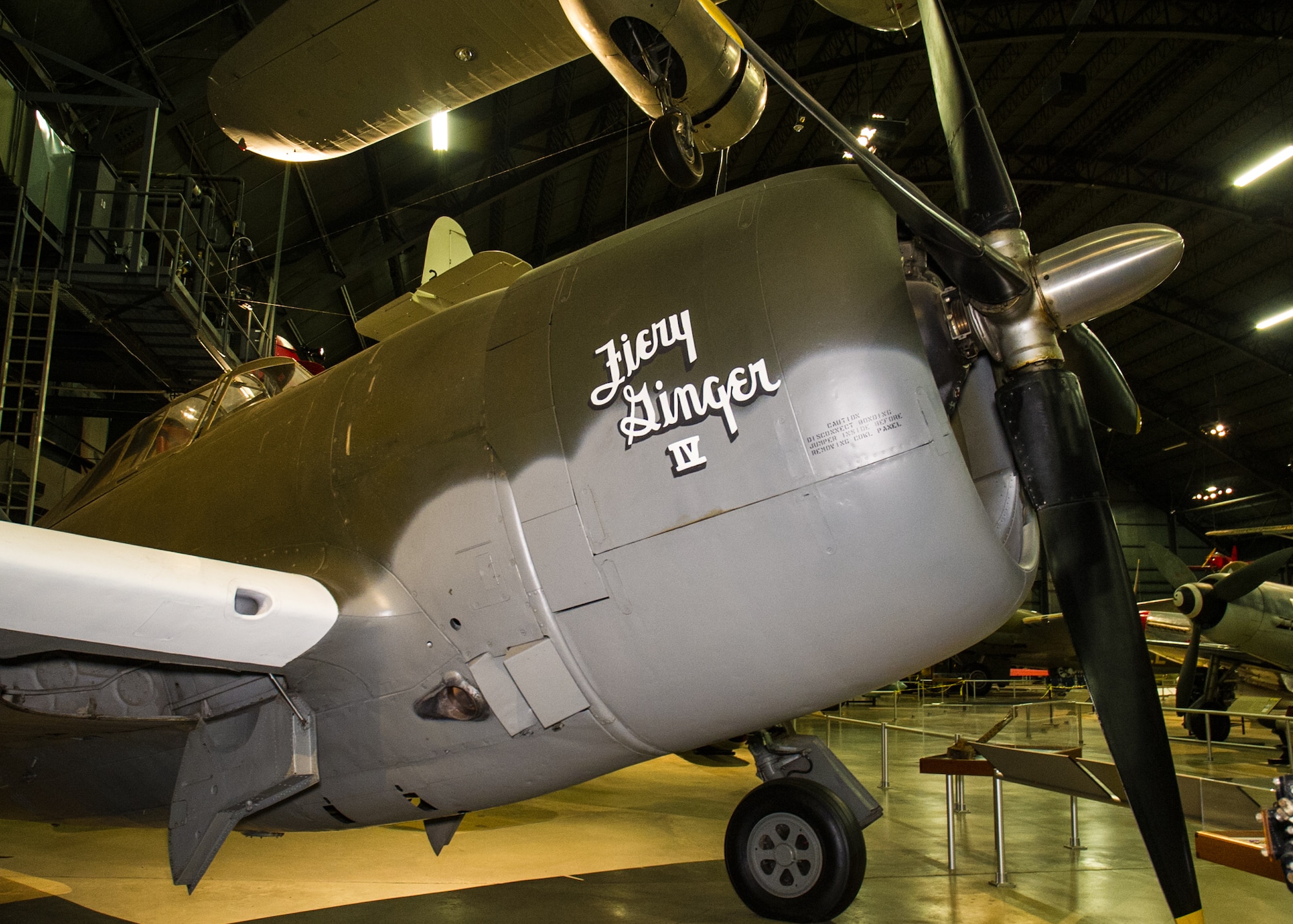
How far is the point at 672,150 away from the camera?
6418 mm

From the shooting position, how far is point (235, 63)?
8.95 m

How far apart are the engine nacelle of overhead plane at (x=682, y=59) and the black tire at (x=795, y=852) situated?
561cm

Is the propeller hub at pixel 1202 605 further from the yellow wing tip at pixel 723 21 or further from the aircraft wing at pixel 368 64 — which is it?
the yellow wing tip at pixel 723 21

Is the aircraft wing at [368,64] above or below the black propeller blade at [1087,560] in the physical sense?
above

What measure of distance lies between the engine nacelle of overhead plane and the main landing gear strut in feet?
17.8

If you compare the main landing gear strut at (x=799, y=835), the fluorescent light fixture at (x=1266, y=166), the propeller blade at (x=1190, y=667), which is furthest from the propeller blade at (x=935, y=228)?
the fluorescent light fixture at (x=1266, y=166)

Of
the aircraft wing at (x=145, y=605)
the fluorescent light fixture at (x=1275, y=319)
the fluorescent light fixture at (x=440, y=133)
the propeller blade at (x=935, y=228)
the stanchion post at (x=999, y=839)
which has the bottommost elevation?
the stanchion post at (x=999, y=839)

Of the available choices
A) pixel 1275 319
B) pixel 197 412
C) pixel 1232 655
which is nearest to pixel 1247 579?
pixel 1232 655

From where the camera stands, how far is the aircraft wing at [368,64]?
830 centimetres

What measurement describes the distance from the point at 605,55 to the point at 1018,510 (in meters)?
5.92

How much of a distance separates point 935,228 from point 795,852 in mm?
3162

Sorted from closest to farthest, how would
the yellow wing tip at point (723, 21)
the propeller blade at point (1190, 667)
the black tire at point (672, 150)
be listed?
the yellow wing tip at point (723, 21) → the black tire at point (672, 150) → the propeller blade at point (1190, 667)

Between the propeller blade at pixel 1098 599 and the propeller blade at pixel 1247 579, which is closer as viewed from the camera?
the propeller blade at pixel 1098 599

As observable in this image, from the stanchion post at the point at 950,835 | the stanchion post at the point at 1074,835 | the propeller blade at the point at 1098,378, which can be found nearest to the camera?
the propeller blade at the point at 1098,378
